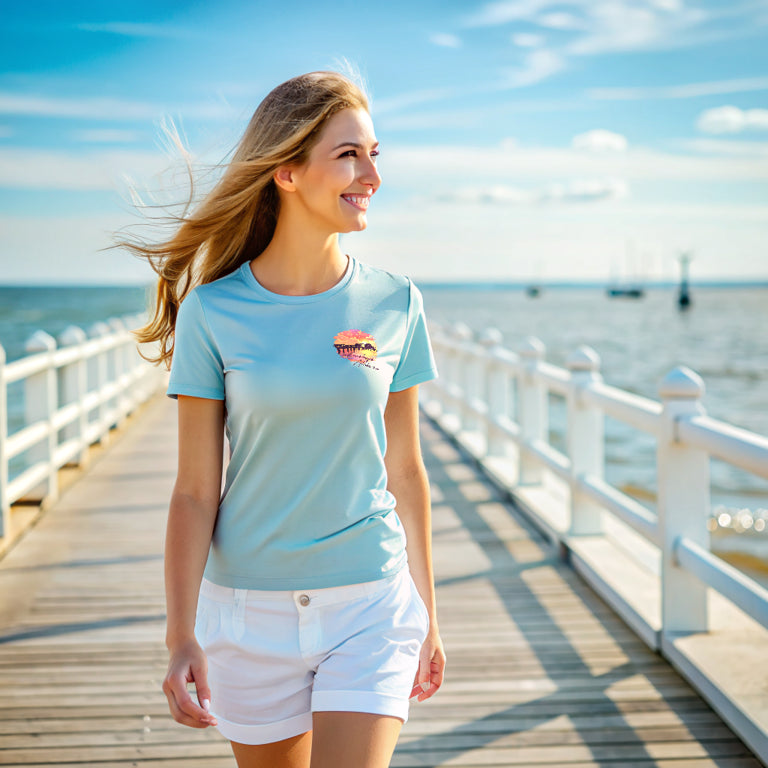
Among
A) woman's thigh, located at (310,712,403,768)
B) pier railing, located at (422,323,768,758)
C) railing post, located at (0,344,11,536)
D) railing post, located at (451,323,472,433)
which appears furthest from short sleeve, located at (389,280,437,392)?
railing post, located at (451,323,472,433)

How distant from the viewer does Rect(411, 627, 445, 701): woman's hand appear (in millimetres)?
1981

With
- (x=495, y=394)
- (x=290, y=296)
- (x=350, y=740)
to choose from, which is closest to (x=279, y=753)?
(x=350, y=740)

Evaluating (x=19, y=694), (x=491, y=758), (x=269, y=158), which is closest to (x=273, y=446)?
(x=269, y=158)

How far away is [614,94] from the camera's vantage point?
105812 millimetres

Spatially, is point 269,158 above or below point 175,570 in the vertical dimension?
Result: above

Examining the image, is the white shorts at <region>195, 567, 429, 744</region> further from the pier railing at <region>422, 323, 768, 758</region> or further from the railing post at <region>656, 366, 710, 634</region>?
the railing post at <region>656, 366, 710, 634</region>

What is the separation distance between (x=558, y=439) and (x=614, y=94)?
96.1 metres

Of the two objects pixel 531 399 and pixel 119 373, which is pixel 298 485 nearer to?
pixel 531 399

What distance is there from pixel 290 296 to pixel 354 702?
0.76 meters

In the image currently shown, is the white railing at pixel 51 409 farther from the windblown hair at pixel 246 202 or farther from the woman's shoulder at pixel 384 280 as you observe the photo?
the woman's shoulder at pixel 384 280

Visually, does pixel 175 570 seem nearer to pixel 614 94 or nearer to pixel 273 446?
pixel 273 446

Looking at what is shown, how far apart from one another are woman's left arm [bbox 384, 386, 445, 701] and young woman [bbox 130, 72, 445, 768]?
86mm

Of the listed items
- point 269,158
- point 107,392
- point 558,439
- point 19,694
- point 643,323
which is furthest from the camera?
point 643,323

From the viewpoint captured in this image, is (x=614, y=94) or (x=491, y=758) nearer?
(x=491, y=758)
